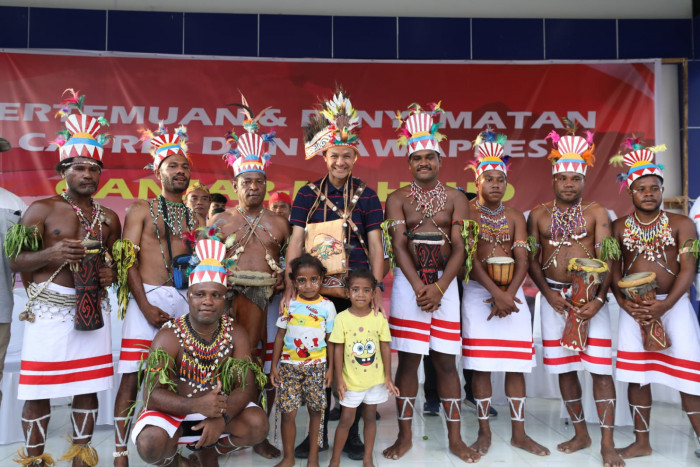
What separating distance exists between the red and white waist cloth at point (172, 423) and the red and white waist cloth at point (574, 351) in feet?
7.56

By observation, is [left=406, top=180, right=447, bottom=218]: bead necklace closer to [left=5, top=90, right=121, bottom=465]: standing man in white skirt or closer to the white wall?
[left=5, top=90, right=121, bottom=465]: standing man in white skirt

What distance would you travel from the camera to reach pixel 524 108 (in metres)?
6.59

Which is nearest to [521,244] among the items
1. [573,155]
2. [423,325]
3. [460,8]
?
[573,155]

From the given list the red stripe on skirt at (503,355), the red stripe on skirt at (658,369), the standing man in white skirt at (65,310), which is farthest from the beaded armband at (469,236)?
the standing man in white skirt at (65,310)

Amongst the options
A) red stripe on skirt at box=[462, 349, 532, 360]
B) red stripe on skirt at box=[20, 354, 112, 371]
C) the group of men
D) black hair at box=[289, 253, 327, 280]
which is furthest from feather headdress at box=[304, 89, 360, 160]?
red stripe on skirt at box=[20, 354, 112, 371]

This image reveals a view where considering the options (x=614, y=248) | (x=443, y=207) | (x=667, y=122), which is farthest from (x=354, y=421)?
(x=667, y=122)

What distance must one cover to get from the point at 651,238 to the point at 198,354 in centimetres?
323

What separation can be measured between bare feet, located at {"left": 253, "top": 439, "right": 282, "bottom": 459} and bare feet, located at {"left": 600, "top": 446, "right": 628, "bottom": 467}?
225 centimetres

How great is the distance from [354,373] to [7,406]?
9.05 ft

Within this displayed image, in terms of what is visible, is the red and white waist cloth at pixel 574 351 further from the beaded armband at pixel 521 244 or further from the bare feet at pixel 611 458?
the bare feet at pixel 611 458

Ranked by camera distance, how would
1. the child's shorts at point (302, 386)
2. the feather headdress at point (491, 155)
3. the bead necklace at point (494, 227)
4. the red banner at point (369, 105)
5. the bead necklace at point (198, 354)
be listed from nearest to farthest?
the bead necklace at point (198, 354) < the child's shorts at point (302, 386) < the bead necklace at point (494, 227) < the feather headdress at point (491, 155) < the red banner at point (369, 105)

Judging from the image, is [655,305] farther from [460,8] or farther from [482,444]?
→ [460,8]

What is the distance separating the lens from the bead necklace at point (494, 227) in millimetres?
4199

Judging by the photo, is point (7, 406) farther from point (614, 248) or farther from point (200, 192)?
point (614, 248)
